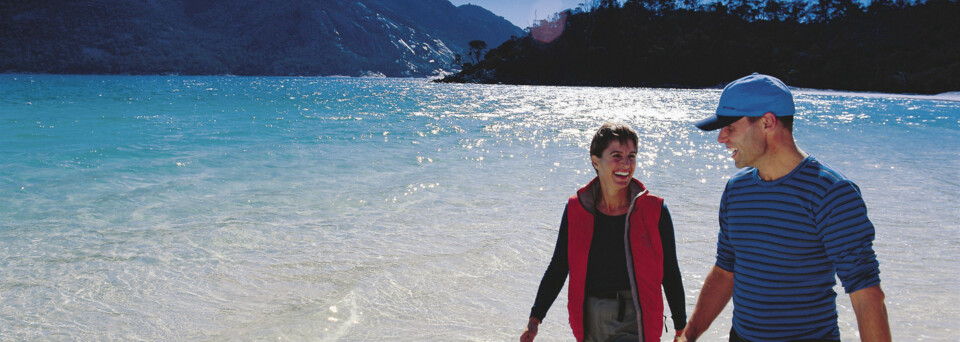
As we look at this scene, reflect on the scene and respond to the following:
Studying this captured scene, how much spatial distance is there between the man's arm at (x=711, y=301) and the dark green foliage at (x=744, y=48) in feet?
297

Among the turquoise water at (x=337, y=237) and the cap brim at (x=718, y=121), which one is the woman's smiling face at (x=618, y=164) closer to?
the cap brim at (x=718, y=121)

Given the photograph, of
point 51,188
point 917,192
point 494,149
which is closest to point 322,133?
point 494,149

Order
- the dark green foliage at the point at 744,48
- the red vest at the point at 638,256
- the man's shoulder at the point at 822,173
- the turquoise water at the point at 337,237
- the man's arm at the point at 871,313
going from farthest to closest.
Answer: the dark green foliage at the point at 744,48 → the turquoise water at the point at 337,237 → the red vest at the point at 638,256 → the man's shoulder at the point at 822,173 → the man's arm at the point at 871,313

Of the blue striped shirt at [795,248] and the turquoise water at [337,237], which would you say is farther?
the turquoise water at [337,237]

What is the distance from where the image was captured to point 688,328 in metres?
2.31

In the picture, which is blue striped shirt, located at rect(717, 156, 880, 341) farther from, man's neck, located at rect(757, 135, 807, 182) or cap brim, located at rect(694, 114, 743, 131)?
cap brim, located at rect(694, 114, 743, 131)

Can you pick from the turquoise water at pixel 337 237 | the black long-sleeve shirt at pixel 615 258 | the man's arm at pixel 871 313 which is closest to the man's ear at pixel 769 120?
the man's arm at pixel 871 313

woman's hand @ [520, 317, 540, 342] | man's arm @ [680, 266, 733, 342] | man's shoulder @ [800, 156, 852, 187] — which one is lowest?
woman's hand @ [520, 317, 540, 342]

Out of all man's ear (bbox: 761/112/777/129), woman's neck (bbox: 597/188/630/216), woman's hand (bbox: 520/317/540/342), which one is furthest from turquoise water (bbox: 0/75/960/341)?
man's ear (bbox: 761/112/777/129)

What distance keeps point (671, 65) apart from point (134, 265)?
12622 centimetres

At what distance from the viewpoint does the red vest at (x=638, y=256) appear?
254 cm

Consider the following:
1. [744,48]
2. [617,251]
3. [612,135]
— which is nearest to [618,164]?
[612,135]

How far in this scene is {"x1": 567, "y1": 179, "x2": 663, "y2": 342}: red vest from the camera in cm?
254

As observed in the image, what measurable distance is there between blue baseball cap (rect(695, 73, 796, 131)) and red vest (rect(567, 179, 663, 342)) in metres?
0.69
